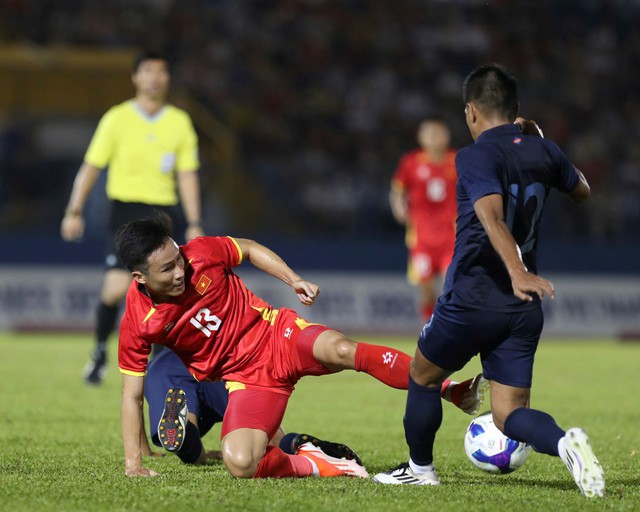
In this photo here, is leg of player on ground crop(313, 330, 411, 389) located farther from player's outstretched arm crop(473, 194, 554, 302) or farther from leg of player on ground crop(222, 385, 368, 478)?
player's outstretched arm crop(473, 194, 554, 302)

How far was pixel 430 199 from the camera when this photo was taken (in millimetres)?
12727

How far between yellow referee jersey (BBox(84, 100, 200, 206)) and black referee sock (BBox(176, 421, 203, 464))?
354cm

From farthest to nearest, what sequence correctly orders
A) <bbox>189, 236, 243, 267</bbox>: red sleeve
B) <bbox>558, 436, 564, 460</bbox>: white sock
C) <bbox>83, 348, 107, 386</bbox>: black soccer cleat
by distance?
<bbox>83, 348, 107, 386</bbox>: black soccer cleat → <bbox>189, 236, 243, 267</bbox>: red sleeve → <bbox>558, 436, 564, 460</bbox>: white sock

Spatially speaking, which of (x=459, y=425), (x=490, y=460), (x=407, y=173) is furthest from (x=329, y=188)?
(x=490, y=460)

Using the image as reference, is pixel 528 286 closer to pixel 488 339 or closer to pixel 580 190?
pixel 488 339

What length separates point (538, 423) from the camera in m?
4.57

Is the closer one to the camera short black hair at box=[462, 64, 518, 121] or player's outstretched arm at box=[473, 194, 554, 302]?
player's outstretched arm at box=[473, 194, 554, 302]

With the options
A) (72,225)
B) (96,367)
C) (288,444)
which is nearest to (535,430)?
(288,444)

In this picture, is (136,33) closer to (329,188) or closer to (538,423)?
(329,188)

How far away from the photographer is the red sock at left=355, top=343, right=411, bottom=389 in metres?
5.29

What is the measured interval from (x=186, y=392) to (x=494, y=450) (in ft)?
5.60

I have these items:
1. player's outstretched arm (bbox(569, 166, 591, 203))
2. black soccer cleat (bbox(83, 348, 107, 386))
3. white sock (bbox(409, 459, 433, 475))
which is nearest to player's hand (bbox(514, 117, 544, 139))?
player's outstretched arm (bbox(569, 166, 591, 203))

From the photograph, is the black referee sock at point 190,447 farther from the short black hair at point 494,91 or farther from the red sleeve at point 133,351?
the short black hair at point 494,91

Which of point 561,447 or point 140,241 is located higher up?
point 140,241
